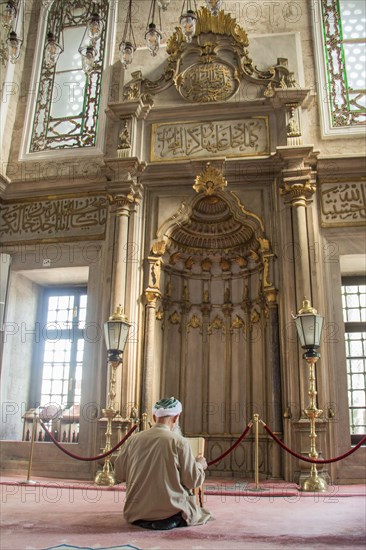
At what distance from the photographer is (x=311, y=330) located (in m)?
5.82

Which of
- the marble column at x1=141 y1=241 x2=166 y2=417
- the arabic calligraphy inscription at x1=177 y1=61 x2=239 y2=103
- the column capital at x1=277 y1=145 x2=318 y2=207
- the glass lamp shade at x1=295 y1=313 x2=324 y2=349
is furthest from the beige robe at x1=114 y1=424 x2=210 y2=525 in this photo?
the arabic calligraphy inscription at x1=177 y1=61 x2=239 y2=103

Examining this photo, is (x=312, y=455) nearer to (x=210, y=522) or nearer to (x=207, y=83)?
(x=210, y=522)

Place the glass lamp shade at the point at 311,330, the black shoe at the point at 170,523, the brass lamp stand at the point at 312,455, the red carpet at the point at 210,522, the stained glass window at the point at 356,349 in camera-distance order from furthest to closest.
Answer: the stained glass window at the point at 356,349 → the glass lamp shade at the point at 311,330 → the brass lamp stand at the point at 312,455 → the black shoe at the point at 170,523 → the red carpet at the point at 210,522

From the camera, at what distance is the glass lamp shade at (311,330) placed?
581 cm

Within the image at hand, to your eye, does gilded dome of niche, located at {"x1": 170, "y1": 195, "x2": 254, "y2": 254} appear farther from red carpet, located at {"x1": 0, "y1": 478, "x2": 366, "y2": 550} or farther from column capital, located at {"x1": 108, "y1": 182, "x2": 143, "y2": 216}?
red carpet, located at {"x1": 0, "y1": 478, "x2": 366, "y2": 550}

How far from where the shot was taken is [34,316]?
8.77 m

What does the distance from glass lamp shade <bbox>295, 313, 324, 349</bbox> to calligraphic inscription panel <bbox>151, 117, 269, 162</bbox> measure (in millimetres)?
2843

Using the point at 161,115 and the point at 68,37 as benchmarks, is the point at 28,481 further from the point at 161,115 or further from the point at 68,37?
the point at 68,37

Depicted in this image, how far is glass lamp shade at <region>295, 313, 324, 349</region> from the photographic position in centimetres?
581

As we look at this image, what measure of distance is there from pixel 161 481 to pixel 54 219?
5554mm

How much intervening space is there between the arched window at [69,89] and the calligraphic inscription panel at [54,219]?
3.40ft

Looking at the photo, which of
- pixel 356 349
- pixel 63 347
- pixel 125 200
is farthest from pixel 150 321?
pixel 356 349

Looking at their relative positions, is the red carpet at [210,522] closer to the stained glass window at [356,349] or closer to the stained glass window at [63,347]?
the stained glass window at [356,349]

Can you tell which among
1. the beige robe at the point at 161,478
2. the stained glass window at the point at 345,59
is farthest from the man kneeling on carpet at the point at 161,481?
the stained glass window at the point at 345,59
